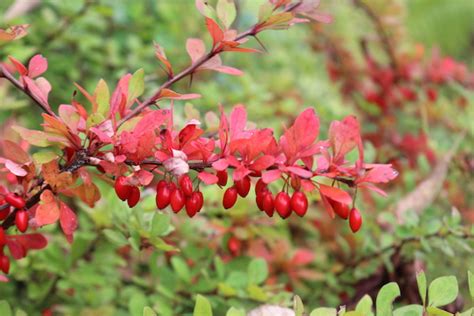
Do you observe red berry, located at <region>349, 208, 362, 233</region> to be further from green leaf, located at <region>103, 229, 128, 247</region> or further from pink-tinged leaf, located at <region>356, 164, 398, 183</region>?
green leaf, located at <region>103, 229, 128, 247</region>

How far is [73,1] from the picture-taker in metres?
1.32

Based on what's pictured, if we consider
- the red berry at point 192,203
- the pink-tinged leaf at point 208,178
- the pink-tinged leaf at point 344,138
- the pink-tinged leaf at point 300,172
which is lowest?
the red berry at point 192,203

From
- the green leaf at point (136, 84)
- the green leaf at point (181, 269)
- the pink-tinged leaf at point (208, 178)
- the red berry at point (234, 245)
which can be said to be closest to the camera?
the pink-tinged leaf at point (208, 178)

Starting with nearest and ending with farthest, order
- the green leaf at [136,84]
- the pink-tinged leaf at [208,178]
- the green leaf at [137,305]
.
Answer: the pink-tinged leaf at [208,178]
the green leaf at [136,84]
the green leaf at [137,305]

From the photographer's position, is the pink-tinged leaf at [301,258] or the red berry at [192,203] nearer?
the red berry at [192,203]

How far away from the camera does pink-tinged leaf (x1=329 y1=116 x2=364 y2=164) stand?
675 millimetres

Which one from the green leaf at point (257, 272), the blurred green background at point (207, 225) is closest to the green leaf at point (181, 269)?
the blurred green background at point (207, 225)

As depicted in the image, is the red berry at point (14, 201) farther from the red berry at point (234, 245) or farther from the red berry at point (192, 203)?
the red berry at point (234, 245)

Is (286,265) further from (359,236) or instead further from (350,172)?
(350,172)

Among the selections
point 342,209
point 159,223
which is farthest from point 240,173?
point 159,223

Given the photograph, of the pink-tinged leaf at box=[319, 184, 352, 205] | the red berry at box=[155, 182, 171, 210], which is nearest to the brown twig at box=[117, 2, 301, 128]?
the red berry at box=[155, 182, 171, 210]

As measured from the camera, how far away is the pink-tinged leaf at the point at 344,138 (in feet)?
2.22

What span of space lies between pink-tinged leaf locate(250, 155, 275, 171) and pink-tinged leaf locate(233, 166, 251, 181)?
1 cm

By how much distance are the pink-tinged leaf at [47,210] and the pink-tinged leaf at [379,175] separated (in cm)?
33
